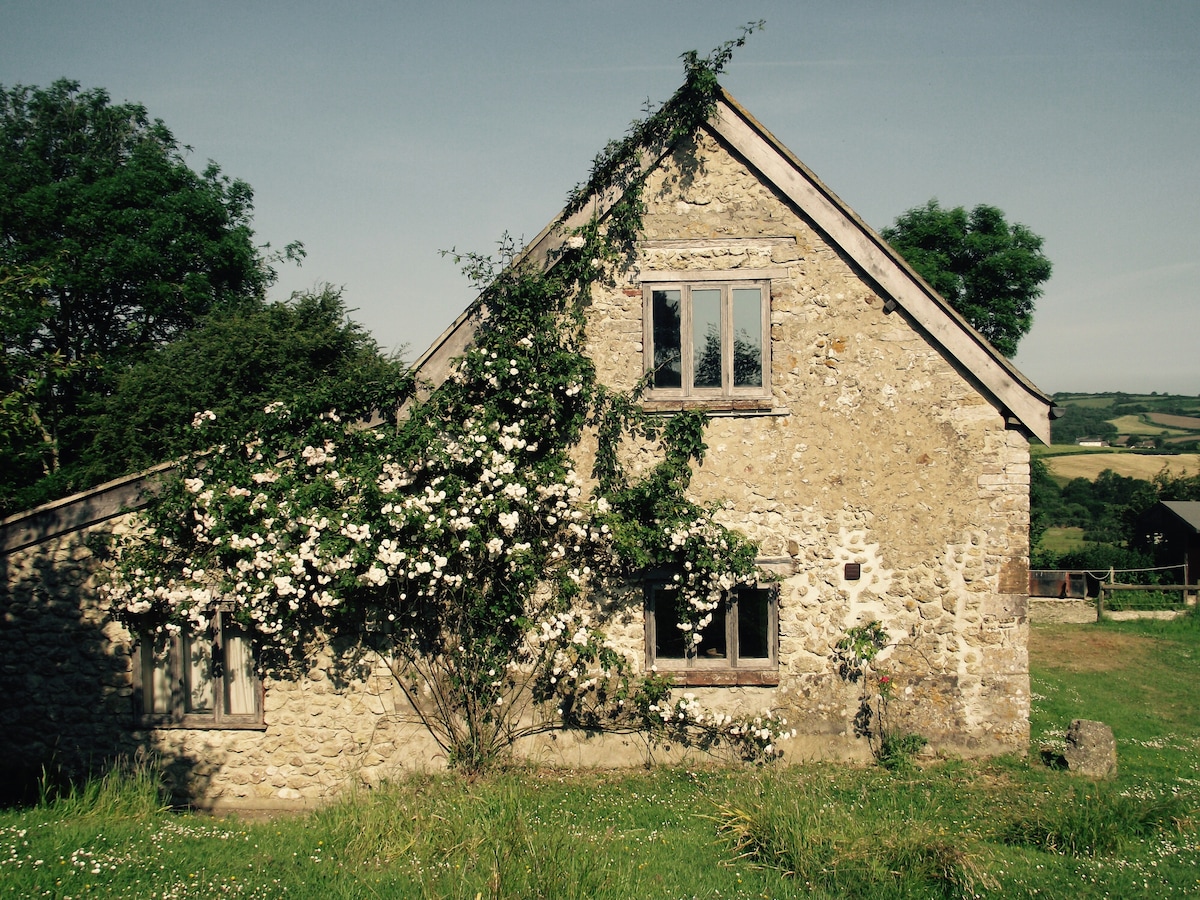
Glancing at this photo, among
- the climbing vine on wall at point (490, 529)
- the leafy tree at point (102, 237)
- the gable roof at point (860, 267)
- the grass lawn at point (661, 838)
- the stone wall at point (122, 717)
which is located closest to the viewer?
the grass lawn at point (661, 838)

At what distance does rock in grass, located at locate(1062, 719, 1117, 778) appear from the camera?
30.7 ft

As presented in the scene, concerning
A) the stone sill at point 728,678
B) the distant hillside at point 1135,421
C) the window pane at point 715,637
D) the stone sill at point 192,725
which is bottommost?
the stone sill at point 192,725

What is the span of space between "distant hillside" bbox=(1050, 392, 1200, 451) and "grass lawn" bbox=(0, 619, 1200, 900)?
71.8 m

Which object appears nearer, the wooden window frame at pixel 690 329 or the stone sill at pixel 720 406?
the stone sill at pixel 720 406

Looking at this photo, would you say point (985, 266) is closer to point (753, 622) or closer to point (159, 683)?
point (753, 622)

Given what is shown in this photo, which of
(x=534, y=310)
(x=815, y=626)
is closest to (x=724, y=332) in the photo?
(x=534, y=310)

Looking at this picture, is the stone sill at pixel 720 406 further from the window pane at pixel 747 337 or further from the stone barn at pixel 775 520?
the window pane at pixel 747 337

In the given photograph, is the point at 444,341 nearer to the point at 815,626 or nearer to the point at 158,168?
the point at 815,626

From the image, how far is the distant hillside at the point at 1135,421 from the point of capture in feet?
256

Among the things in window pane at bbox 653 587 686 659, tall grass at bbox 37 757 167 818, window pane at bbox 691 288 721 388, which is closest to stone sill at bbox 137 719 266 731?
tall grass at bbox 37 757 167 818

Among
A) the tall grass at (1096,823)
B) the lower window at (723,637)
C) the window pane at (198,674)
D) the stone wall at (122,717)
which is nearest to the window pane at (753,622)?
the lower window at (723,637)

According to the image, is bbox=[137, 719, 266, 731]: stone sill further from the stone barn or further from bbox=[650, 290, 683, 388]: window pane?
bbox=[650, 290, 683, 388]: window pane

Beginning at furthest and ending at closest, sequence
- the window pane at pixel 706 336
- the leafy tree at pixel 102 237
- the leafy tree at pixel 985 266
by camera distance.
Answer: the leafy tree at pixel 985 266, the leafy tree at pixel 102 237, the window pane at pixel 706 336

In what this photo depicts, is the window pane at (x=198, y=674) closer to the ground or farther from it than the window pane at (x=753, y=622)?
closer to the ground
